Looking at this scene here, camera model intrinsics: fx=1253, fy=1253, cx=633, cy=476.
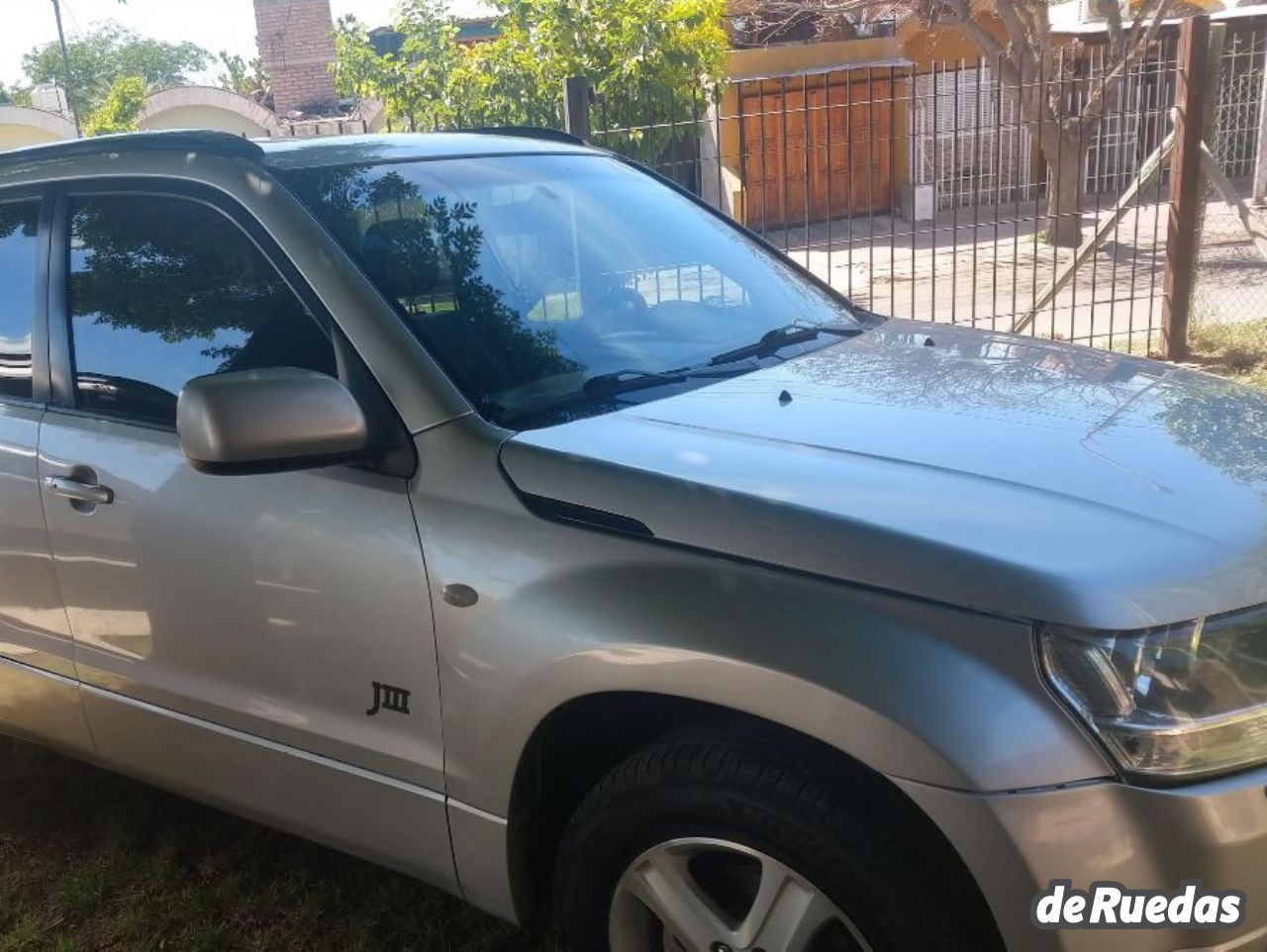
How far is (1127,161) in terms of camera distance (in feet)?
59.2

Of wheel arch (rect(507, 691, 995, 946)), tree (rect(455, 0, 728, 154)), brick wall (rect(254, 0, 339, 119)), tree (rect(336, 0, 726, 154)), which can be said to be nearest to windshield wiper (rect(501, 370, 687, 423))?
wheel arch (rect(507, 691, 995, 946))

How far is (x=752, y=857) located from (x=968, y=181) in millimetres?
18500

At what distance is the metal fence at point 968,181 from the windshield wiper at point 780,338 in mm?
4390

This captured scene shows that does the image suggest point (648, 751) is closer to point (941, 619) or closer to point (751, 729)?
point (751, 729)

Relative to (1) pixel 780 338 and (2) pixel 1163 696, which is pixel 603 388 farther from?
(2) pixel 1163 696

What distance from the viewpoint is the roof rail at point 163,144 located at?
112 inches

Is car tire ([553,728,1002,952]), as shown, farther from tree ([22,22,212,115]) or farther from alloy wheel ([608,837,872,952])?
tree ([22,22,212,115])

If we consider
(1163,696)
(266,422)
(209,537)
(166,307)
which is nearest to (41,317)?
(166,307)

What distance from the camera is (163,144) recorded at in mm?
2926

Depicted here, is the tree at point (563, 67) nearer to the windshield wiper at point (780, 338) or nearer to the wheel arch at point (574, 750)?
the windshield wiper at point (780, 338)

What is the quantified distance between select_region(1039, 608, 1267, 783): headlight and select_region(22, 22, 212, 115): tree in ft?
198

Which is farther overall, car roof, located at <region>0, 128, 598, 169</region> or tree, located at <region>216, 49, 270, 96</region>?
tree, located at <region>216, 49, 270, 96</region>

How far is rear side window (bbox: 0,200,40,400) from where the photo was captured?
3.17 m

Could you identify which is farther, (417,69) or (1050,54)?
(1050,54)
